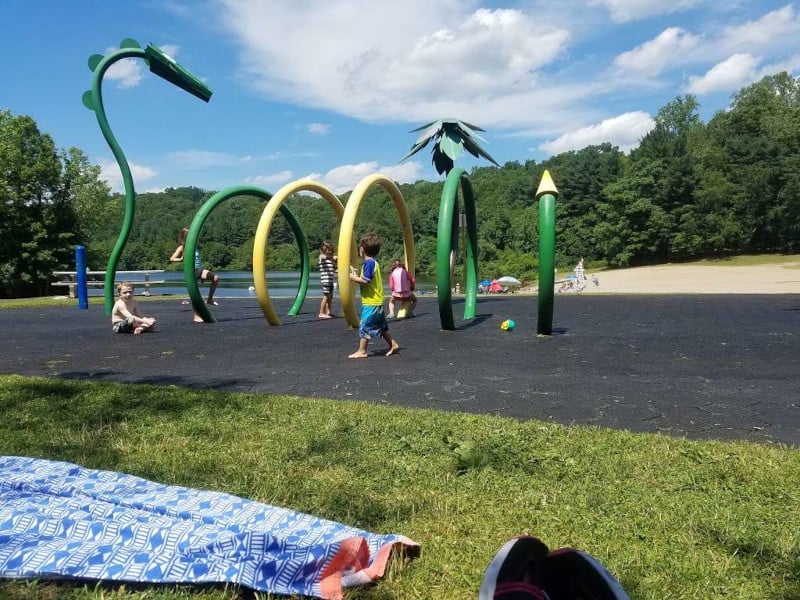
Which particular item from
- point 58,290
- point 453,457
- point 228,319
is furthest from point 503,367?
point 58,290

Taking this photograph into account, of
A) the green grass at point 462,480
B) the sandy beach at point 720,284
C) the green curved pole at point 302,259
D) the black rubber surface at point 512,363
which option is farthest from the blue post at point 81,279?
the sandy beach at point 720,284

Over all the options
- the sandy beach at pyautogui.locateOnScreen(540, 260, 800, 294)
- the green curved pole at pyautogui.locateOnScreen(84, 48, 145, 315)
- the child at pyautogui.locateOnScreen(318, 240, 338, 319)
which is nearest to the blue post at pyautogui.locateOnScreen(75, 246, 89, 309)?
the green curved pole at pyautogui.locateOnScreen(84, 48, 145, 315)

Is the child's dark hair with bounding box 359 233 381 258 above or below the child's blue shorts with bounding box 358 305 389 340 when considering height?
above

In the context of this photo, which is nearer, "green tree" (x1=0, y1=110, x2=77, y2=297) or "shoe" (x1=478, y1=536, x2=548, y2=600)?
"shoe" (x1=478, y1=536, x2=548, y2=600)

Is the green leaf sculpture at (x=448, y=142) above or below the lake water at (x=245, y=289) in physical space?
above

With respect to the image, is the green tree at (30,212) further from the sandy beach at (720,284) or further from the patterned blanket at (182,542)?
the patterned blanket at (182,542)

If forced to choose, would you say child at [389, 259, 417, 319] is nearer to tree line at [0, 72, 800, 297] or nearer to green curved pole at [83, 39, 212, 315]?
green curved pole at [83, 39, 212, 315]

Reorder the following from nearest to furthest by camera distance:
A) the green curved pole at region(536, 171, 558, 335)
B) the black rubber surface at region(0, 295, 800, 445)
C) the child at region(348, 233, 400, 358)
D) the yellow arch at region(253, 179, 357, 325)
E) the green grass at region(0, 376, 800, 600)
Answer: the green grass at region(0, 376, 800, 600) → the black rubber surface at region(0, 295, 800, 445) → the child at region(348, 233, 400, 358) → the green curved pole at region(536, 171, 558, 335) → the yellow arch at region(253, 179, 357, 325)

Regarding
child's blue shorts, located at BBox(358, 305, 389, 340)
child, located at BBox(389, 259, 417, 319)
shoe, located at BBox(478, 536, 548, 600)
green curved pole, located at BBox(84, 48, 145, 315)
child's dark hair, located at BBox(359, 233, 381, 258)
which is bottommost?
shoe, located at BBox(478, 536, 548, 600)

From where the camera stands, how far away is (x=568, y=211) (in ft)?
246

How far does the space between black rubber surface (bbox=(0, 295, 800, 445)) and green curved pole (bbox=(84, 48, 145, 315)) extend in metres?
1.53

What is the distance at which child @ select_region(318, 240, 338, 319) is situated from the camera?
13.2 m

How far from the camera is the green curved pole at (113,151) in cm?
1323

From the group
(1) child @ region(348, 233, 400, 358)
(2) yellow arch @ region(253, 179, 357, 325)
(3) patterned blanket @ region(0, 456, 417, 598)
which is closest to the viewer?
(3) patterned blanket @ region(0, 456, 417, 598)
